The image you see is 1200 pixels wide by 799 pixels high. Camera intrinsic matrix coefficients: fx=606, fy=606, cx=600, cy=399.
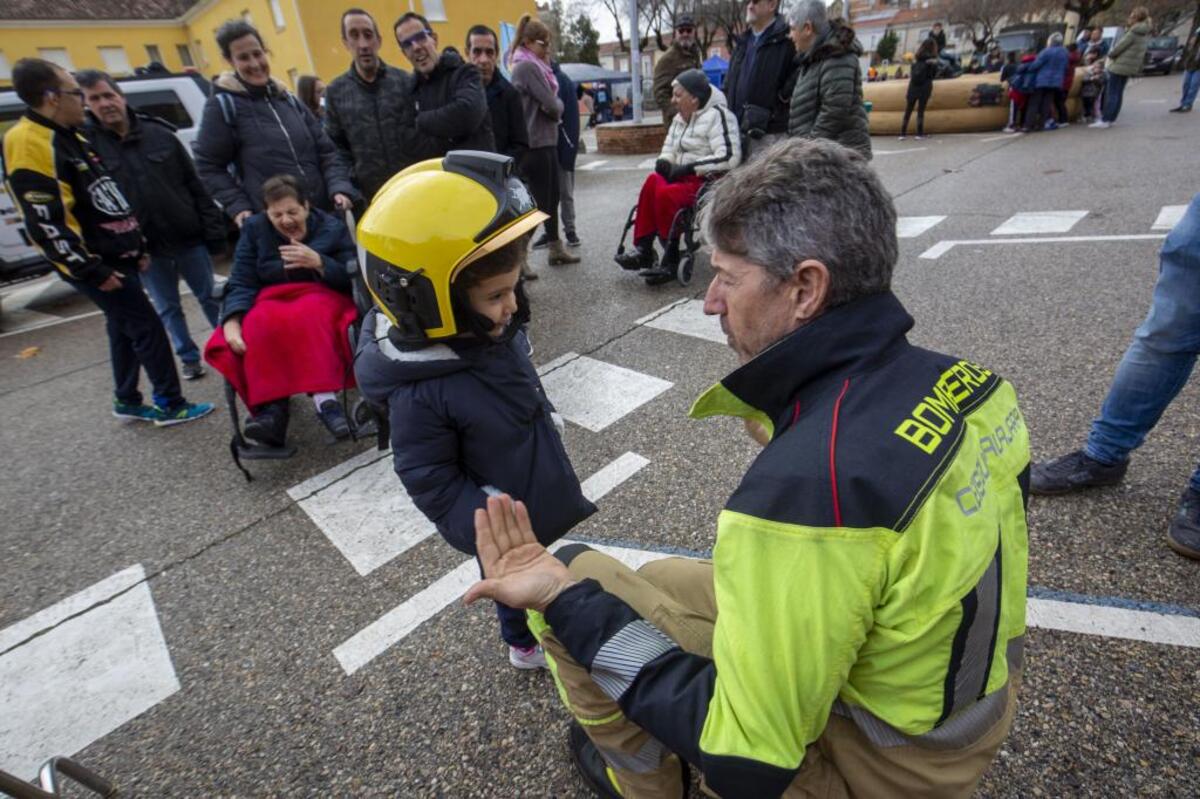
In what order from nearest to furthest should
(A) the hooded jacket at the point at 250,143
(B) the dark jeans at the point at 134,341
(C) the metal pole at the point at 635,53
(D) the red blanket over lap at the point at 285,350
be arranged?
(D) the red blanket over lap at the point at 285,350 < (B) the dark jeans at the point at 134,341 < (A) the hooded jacket at the point at 250,143 < (C) the metal pole at the point at 635,53

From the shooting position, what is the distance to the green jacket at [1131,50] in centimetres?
1021

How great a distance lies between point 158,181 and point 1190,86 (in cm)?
1729

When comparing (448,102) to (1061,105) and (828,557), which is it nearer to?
(828,557)

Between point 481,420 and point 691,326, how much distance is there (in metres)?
3.03

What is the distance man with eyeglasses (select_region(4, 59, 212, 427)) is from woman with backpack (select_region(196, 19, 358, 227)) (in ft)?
1.87

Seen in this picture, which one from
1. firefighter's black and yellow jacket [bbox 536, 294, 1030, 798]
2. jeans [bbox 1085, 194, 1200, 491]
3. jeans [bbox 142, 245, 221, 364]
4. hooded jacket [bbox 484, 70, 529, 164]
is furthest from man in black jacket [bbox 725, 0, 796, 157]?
firefighter's black and yellow jacket [bbox 536, 294, 1030, 798]

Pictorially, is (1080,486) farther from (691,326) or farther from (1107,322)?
(691,326)

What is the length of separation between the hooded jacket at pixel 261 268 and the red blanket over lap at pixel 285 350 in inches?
2.5

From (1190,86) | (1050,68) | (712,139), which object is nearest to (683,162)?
(712,139)

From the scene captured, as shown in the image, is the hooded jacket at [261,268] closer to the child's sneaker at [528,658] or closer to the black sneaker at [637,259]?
the child's sneaker at [528,658]

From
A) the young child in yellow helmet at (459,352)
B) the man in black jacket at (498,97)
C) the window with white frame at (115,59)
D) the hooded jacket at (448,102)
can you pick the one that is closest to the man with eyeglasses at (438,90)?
the hooded jacket at (448,102)

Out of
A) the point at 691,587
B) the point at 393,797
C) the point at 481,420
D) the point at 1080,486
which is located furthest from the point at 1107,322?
the point at 393,797

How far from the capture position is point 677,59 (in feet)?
24.3

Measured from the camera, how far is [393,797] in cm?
168
